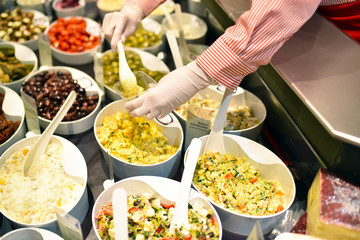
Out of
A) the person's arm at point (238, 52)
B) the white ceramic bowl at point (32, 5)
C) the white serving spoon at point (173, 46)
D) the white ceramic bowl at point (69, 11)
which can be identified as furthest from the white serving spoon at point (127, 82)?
the white ceramic bowl at point (32, 5)

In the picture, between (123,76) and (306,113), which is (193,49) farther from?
Answer: (306,113)

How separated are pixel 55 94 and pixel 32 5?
4.43 ft

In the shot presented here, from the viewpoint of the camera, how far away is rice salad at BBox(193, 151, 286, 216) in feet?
5.10

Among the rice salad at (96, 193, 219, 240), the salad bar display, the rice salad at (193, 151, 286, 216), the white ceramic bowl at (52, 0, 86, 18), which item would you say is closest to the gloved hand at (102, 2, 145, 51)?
the salad bar display

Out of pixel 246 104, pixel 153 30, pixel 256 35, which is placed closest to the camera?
pixel 256 35

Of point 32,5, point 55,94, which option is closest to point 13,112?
point 55,94

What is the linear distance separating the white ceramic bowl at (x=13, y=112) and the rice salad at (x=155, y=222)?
71cm

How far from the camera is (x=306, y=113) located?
1.38m

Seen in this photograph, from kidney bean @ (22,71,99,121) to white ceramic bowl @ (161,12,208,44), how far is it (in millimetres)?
1008

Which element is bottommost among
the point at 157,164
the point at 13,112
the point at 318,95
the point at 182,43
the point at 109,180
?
the point at 109,180

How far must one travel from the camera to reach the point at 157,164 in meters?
1.62

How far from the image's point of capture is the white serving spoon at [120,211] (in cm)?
112

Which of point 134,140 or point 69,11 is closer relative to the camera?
point 134,140

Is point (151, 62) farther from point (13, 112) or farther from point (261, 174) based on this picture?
point (261, 174)
